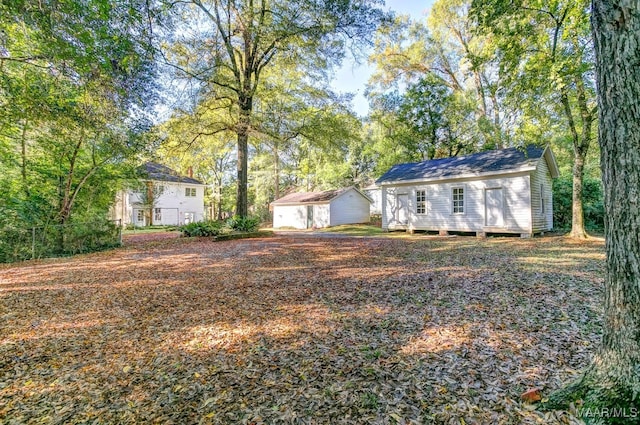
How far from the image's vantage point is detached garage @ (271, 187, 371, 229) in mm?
23500

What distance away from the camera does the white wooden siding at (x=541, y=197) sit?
12900 mm

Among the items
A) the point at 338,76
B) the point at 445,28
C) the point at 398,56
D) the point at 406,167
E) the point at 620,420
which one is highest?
the point at 445,28

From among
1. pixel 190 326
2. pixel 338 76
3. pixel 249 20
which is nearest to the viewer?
pixel 190 326

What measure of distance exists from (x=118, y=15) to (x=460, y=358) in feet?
23.4

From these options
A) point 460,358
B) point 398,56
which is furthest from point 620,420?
point 398,56

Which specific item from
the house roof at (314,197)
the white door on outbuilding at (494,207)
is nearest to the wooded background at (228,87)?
the white door on outbuilding at (494,207)

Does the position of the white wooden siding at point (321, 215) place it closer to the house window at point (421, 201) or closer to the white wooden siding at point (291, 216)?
the white wooden siding at point (291, 216)

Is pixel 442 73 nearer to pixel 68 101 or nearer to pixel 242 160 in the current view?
pixel 242 160

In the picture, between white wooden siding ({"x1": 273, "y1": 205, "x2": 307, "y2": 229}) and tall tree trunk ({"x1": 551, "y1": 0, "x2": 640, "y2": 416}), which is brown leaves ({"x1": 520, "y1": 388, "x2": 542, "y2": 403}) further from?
white wooden siding ({"x1": 273, "y1": 205, "x2": 307, "y2": 229})

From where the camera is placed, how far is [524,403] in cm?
218

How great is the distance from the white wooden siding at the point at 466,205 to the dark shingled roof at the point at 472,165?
0.43 meters

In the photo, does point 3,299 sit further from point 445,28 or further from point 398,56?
point 445,28

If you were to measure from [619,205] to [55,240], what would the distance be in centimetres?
1329

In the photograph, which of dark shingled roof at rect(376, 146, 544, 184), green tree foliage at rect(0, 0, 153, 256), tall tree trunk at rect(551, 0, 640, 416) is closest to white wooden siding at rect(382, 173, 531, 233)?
dark shingled roof at rect(376, 146, 544, 184)
